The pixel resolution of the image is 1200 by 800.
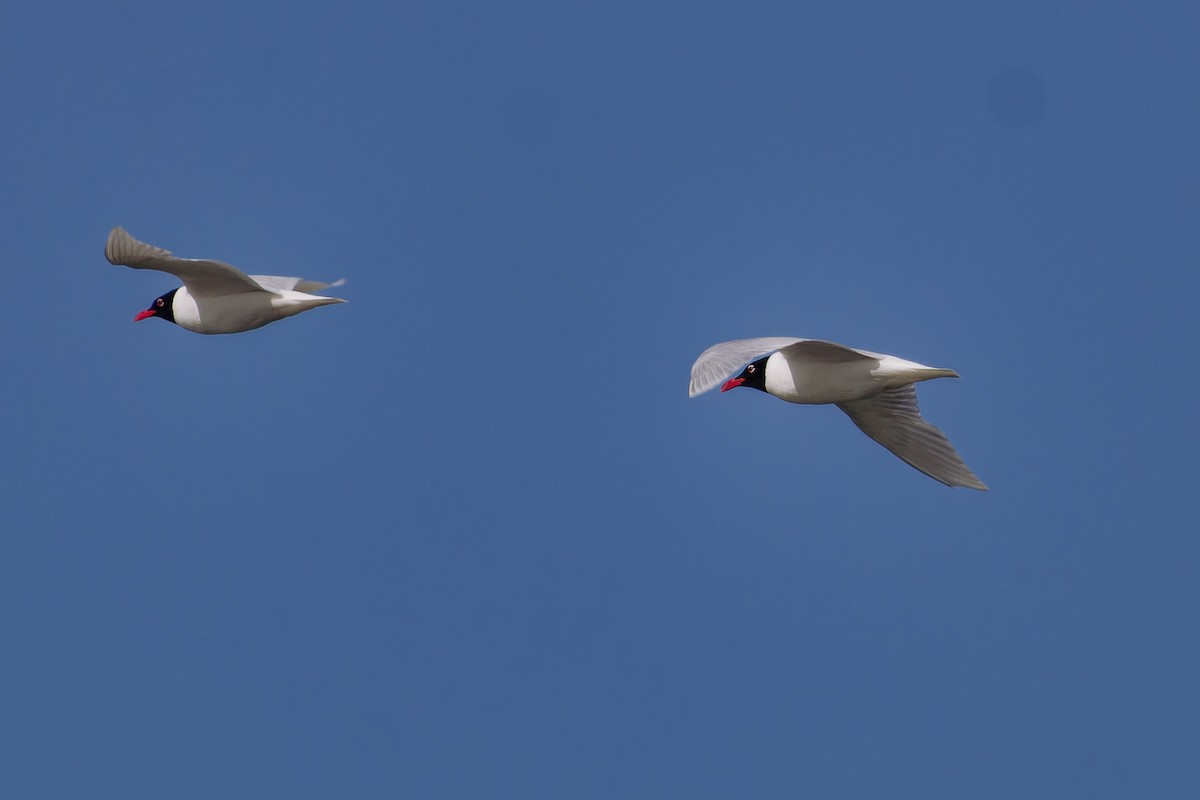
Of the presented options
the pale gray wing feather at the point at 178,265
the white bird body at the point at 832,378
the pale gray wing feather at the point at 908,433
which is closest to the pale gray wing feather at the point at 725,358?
the white bird body at the point at 832,378

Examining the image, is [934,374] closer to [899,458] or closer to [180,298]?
[899,458]

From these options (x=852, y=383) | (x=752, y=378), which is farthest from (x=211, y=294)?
(x=852, y=383)

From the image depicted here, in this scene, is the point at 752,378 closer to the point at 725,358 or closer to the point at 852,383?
the point at 852,383

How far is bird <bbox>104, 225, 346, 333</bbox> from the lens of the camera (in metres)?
21.2

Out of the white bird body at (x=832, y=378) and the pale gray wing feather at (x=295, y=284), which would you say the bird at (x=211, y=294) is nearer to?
the pale gray wing feather at (x=295, y=284)

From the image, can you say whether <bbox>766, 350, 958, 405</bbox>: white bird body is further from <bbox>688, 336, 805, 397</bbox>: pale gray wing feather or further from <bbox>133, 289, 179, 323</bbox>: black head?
<bbox>133, 289, 179, 323</bbox>: black head

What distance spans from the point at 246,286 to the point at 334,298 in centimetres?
161

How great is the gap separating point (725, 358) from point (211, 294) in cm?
727

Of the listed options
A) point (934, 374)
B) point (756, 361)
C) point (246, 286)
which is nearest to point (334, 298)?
point (246, 286)

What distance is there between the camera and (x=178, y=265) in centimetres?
2177

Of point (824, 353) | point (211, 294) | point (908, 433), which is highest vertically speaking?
point (211, 294)

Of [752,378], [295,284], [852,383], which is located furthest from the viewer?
[295,284]

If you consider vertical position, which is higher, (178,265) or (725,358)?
(178,265)

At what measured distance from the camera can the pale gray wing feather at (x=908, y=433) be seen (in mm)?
22594
